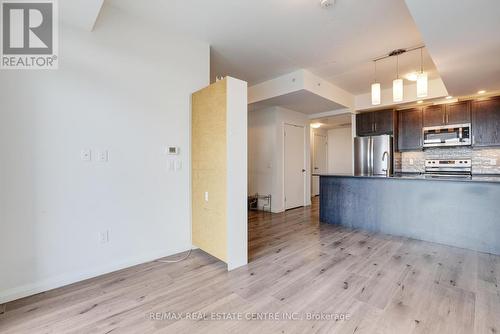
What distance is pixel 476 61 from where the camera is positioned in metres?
2.80

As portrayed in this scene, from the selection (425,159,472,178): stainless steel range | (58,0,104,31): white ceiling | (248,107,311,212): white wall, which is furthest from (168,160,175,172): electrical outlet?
(425,159,472,178): stainless steel range

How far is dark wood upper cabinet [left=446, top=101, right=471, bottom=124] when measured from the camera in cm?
451

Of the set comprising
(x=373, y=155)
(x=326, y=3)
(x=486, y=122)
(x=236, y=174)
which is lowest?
(x=236, y=174)

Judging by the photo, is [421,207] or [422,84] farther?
[421,207]

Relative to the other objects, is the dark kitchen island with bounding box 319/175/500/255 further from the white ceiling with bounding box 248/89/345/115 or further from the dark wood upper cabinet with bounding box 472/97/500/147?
the white ceiling with bounding box 248/89/345/115

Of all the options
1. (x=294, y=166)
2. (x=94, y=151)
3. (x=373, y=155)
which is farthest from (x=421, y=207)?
(x=94, y=151)

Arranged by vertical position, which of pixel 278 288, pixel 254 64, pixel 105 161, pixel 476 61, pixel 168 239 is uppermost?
pixel 254 64

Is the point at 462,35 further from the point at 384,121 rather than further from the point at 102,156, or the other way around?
the point at 102,156

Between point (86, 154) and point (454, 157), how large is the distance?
21.2 ft

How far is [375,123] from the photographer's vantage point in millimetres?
5434

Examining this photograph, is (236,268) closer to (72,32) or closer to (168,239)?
(168,239)

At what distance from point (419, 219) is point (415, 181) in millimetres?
566

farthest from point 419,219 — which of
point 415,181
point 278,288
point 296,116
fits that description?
point 296,116

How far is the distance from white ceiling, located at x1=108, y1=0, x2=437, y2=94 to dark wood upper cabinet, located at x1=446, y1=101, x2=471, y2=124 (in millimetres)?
1233
